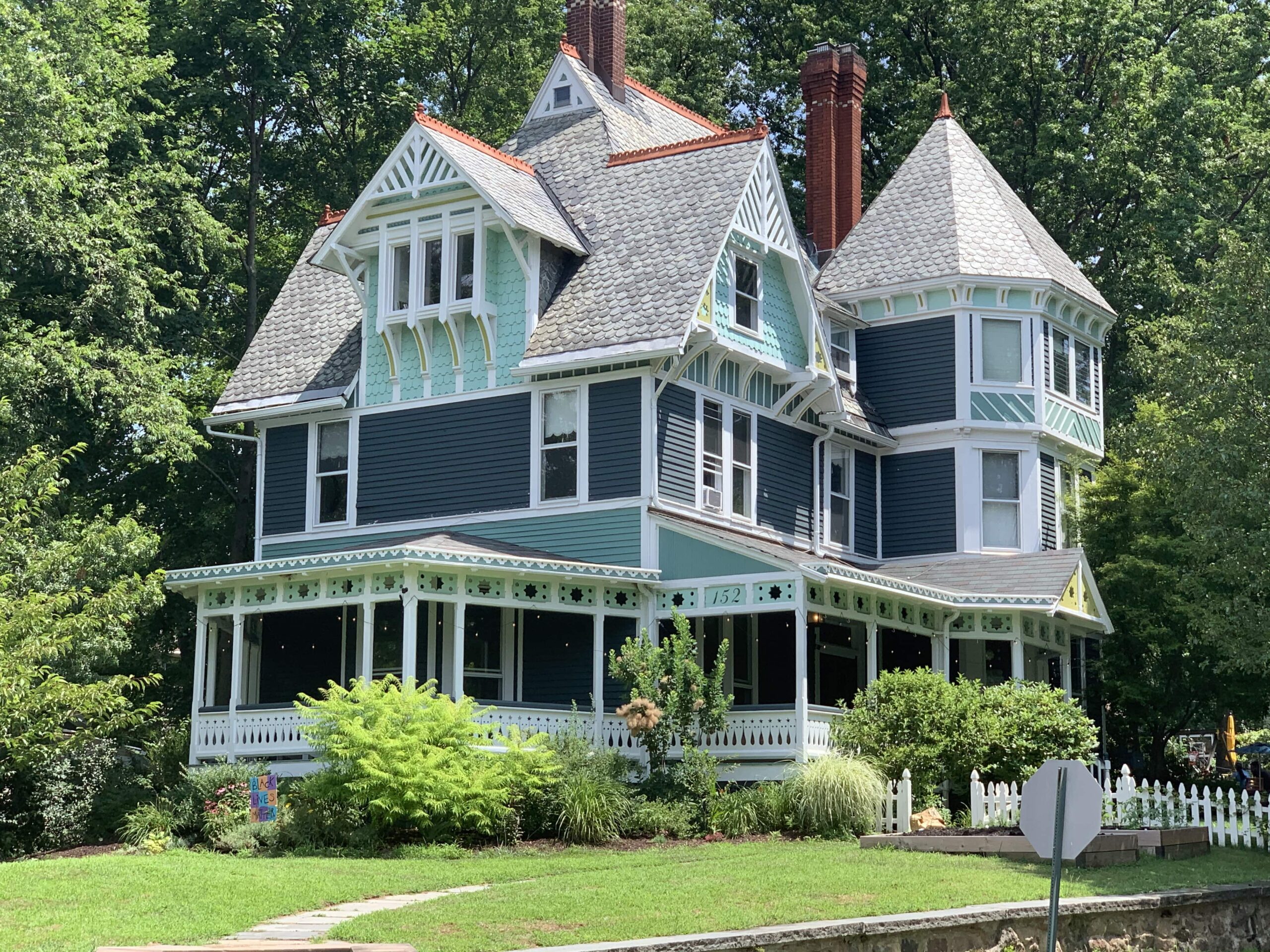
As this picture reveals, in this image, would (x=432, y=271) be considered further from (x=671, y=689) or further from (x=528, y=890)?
(x=528, y=890)

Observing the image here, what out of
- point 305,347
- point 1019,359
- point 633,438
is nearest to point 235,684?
point 633,438

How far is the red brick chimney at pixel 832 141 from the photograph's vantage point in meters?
39.3

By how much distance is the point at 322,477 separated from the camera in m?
32.4

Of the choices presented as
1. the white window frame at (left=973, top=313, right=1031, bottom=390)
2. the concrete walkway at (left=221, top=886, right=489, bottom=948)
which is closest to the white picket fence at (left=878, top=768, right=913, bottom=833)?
the concrete walkway at (left=221, top=886, right=489, bottom=948)

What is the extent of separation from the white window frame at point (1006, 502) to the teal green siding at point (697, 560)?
29.0ft

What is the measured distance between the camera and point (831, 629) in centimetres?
3322

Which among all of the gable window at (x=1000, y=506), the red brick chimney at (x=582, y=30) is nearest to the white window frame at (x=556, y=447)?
the gable window at (x=1000, y=506)

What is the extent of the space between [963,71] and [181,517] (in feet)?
77.1

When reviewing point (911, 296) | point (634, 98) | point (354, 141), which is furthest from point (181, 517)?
point (911, 296)

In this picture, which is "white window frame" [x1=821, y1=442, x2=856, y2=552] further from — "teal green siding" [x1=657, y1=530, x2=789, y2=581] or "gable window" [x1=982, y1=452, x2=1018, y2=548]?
"teal green siding" [x1=657, y1=530, x2=789, y2=581]

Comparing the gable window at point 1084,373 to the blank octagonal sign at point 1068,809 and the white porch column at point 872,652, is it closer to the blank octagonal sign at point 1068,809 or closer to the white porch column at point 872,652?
the white porch column at point 872,652

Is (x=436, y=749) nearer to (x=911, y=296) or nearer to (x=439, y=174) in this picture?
(x=439, y=174)

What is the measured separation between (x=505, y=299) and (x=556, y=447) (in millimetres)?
2851

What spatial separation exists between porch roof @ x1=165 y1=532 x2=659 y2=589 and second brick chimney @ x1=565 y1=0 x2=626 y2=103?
11773 mm
